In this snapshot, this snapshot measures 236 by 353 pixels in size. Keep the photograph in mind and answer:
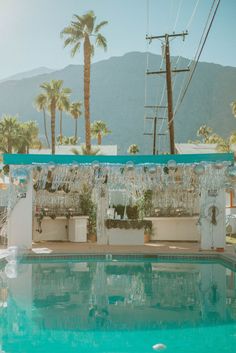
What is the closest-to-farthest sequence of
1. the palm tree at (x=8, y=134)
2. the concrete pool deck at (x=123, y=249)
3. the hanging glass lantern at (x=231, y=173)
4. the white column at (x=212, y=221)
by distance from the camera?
the hanging glass lantern at (x=231, y=173) → the concrete pool deck at (x=123, y=249) → the white column at (x=212, y=221) → the palm tree at (x=8, y=134)

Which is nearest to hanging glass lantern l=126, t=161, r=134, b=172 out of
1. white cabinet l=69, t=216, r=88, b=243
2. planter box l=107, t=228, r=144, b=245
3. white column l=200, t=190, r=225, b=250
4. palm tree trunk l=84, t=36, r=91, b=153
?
white column l=200, t=190, r=225, b=250

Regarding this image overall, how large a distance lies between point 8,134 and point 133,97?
12349 centimetres

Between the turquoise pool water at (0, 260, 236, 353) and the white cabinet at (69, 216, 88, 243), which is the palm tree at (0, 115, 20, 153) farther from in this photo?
the turquoise pool water at (0, 260, 236, 353)

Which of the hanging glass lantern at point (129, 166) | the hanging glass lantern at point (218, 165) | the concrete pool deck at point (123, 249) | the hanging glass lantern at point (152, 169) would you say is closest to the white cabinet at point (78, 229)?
the concrete pool deck at point (123, 249)

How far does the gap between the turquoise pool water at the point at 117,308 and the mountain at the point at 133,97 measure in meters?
113

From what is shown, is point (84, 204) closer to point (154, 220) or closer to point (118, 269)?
point (154, 220)

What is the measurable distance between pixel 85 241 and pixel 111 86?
15018 centimetres

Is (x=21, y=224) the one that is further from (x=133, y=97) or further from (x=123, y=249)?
(x=133, y=97)

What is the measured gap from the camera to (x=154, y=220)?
1759cm

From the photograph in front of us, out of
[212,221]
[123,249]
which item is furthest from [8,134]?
[212,221]

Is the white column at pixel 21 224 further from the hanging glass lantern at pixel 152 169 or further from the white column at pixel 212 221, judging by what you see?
the white column at pixel 212 221

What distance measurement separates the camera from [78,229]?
16734 mm

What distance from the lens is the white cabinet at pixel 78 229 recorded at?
16625mm

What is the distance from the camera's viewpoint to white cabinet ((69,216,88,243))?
1662 cm
